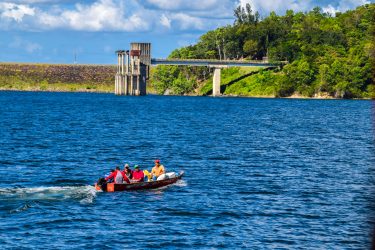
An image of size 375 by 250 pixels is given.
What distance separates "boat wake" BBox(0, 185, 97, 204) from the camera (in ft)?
149

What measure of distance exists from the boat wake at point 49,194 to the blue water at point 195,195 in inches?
3.4

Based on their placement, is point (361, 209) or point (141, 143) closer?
point (361, 209)

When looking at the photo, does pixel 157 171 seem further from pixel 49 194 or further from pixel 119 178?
pixel 49 194

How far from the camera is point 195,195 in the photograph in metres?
49.1

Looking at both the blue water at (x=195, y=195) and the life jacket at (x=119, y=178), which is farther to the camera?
the life jacket at (x=119, y=178)

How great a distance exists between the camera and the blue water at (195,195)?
34719 millimetres

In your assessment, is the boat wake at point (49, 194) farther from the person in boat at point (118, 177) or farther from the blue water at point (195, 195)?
the person in boat at point (118, 177)

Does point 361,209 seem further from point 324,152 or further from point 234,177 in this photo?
point 324,152

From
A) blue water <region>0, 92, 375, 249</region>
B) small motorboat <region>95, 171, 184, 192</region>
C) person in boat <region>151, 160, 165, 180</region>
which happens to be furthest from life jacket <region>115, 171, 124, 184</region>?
person in boat <region>151, 160, 165, 180</region>

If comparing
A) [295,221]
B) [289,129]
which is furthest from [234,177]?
[289,129]

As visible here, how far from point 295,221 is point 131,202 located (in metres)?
12.1

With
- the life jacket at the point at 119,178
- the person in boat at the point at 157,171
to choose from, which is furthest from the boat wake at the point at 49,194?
the person in boat at the point at 157,171

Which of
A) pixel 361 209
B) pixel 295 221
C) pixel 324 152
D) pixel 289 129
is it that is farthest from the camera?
pixel 289 129

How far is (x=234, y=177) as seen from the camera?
60125 millimetres
